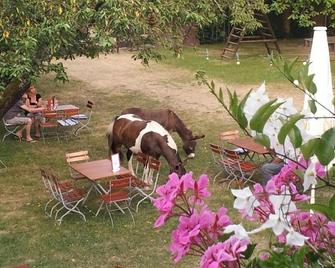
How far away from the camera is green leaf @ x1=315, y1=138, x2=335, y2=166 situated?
1.44m

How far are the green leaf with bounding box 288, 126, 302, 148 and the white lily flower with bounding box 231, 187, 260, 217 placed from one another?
0.59 feet

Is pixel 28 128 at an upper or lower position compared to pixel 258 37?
lower

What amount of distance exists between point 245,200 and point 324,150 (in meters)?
0.26

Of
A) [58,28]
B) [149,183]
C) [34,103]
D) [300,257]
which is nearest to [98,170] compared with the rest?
[149,183]

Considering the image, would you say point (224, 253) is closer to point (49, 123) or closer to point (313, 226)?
point (313, 226)

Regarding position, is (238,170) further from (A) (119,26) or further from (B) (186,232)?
(B) (186,232)

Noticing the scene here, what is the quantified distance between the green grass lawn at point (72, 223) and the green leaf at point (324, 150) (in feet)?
13.7

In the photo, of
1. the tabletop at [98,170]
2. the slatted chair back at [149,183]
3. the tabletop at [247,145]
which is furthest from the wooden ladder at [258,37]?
the tabletop at [98,170]

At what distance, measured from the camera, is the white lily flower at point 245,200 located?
5.13 ft

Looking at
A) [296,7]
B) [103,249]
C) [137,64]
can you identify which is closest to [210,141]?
[103,249]

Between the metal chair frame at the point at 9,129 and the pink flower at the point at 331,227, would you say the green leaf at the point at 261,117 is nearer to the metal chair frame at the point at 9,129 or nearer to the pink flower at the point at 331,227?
the pink flower at the point at 331,227

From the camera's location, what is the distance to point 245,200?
1.57 metres

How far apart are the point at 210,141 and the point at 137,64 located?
1149 cm

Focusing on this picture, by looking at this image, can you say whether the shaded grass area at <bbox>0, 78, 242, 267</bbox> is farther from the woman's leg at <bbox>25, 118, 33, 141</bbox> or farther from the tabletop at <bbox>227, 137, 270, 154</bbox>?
the tabletop at <bbox>227, 137, 270, 154</bbox>
